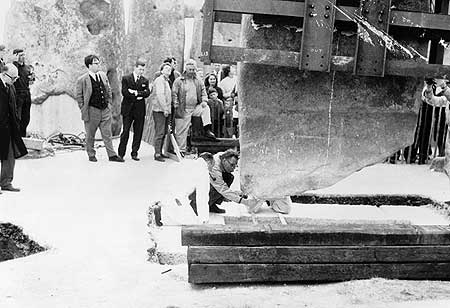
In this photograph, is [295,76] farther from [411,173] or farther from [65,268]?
[411,173]

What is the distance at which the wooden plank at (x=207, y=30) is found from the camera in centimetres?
461

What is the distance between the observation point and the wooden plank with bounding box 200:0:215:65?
4.61 m

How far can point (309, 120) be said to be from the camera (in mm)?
5055

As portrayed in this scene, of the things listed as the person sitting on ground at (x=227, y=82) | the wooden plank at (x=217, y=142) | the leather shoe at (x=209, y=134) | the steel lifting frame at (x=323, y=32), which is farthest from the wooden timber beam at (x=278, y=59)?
the person sitting on ground at (x=227, y=82)

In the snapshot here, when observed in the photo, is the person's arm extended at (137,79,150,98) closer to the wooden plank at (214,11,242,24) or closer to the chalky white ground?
the chalky white ground

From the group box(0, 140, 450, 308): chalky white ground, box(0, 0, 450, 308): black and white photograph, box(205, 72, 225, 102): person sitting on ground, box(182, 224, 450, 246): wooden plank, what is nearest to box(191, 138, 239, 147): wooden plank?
box(205, 72, 225, 102): person sitting on ground

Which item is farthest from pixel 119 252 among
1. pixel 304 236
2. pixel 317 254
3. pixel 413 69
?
pixel 413 69

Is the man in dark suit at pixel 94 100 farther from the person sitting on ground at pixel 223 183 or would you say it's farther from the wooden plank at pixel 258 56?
the wooden plank at pixel 258 56

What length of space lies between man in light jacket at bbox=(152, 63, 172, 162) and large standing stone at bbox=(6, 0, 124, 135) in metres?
2.91

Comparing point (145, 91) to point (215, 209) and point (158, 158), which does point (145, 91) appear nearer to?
point (158, 158)

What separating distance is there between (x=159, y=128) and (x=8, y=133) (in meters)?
3.32

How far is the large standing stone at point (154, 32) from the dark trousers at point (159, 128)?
4.76m

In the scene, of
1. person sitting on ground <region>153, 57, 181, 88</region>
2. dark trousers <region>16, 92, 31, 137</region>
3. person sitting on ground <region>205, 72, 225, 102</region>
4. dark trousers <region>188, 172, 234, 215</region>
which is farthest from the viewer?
person sitting on ground <region>205, 72, 225, 102</region>

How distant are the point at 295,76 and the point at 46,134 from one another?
9.73 metres
